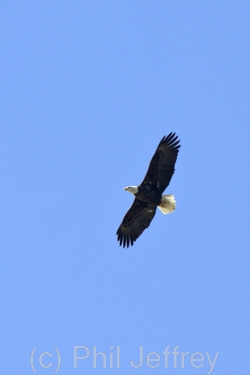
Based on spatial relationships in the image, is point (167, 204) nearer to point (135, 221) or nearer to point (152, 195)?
point (152, 195)

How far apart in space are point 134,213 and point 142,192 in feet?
3.85

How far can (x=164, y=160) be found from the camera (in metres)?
15.9

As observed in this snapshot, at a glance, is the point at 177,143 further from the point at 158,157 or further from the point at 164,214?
the point at 164,214

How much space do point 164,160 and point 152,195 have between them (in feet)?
3.38

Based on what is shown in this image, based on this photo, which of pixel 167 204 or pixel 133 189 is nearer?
pixel 133 189

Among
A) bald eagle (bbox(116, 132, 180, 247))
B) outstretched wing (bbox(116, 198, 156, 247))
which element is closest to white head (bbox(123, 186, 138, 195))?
bald eagle (bbox(116, 132, 180, 247))

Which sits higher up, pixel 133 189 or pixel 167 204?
pixel 133 189

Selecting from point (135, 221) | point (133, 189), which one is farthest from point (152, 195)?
point (135, 221)

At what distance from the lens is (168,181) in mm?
15922

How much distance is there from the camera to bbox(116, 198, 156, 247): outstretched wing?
56.0 ft

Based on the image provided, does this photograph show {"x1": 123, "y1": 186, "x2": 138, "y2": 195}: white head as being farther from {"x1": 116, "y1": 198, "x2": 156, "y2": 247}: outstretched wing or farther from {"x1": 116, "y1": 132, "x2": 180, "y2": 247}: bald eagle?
{"x1": 116, "y1": 198, "x2": 156, "y2": 247}: outstretched wing

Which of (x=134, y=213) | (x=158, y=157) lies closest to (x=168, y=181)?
(x=158, y=157)

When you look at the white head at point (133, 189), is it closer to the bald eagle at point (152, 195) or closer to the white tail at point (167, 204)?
the bald eagle at point (152, 195)

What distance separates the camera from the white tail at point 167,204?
16.4 metres
